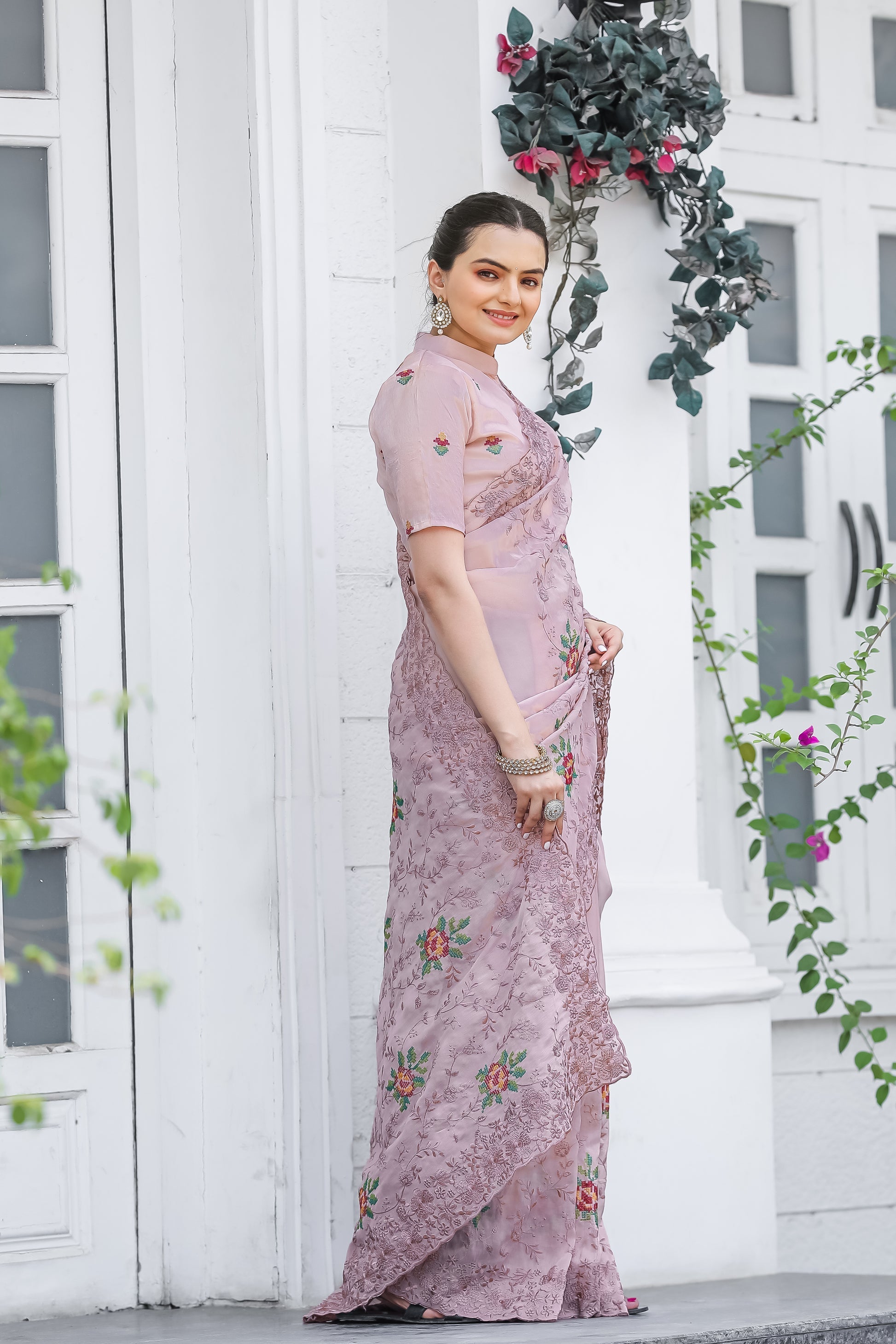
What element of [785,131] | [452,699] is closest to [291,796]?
[452,699]

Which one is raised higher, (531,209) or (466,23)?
(466,23)

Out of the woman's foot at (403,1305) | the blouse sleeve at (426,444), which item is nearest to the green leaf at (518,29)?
the blouse sleeve at (426,444)

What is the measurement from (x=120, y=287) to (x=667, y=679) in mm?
1130

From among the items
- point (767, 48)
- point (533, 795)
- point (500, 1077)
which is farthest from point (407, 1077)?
point (767, 48)

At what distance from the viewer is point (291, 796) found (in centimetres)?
275

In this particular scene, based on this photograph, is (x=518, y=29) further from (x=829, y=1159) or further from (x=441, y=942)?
(x=829, y=1159)

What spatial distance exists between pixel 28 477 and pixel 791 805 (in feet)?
5.47

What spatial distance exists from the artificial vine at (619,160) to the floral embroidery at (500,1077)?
3.41 feet

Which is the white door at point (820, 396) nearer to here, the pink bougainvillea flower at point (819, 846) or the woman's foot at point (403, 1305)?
the pink bougainvillea flower at point (819, 846)

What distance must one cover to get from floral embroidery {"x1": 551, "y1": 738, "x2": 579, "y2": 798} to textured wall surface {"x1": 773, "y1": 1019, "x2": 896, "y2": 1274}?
52.8 inches

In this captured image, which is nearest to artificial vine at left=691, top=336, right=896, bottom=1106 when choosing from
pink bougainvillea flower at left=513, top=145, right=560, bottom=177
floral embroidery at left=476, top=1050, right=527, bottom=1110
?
pink bougainvillea flower at left=513, top=145, right=560, bottom=177

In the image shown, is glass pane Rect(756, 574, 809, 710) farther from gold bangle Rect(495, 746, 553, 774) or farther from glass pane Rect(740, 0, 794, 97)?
gold bangle Rect(495, 746, 553, 774)

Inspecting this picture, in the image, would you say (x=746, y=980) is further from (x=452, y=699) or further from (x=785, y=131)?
(x=785, y=131)

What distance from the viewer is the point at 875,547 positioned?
3.59 m
